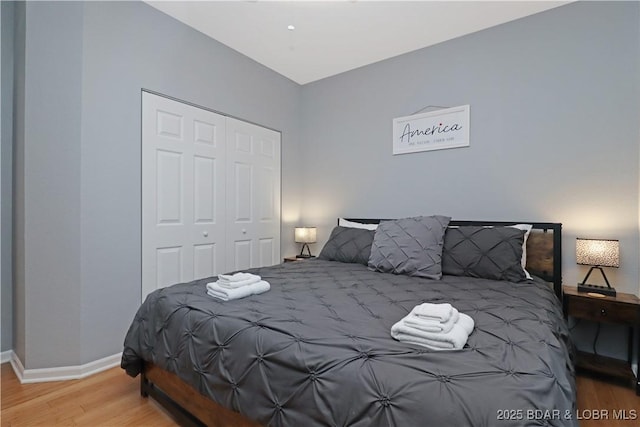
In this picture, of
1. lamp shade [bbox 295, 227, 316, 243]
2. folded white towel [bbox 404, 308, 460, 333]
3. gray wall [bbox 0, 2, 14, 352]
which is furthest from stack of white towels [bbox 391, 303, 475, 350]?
gray wall [bbox 0, 2, 14, 352]

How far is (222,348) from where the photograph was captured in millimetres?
1305

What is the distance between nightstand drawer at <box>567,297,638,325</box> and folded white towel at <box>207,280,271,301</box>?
206 cm

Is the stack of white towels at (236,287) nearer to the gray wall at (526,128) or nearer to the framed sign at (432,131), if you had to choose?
the gray wall at (526,128)

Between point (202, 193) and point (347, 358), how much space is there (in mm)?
2353

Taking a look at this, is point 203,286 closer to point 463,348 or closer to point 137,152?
point 137,152

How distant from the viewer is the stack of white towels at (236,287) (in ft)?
5.46

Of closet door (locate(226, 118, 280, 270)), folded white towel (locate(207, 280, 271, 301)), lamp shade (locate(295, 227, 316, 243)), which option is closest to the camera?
folded white towel (locate(207, 280, 271, 301))

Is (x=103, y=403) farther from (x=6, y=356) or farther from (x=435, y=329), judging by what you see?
(x=435, y=329)

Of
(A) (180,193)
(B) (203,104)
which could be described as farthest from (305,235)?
(B) (203,104)

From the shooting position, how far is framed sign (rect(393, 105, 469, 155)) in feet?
9.50

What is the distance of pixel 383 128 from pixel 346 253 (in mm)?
1468

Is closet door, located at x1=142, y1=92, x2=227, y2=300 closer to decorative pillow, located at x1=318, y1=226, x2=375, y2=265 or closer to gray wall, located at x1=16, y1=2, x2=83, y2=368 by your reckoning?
gray wall, located at x1=16, y1=2, x2=83, y2=368

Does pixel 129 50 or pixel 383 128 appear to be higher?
pixel 129 50

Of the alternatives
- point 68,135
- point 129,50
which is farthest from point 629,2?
point 68,135
